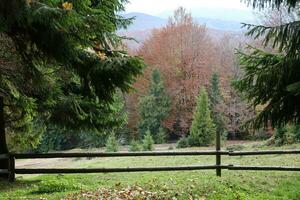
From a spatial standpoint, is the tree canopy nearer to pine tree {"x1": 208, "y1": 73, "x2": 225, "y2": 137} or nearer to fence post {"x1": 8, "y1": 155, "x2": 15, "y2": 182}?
fence post {"x1": 8, "y1": 155, "x2": 15, "y2": 182}

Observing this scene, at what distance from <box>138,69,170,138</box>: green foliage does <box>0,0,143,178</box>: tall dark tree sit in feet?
81.0

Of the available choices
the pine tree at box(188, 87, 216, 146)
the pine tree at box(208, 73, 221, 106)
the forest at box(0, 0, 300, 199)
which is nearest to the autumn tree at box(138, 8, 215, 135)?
the pine tree at box(208, 73, 221, 106)

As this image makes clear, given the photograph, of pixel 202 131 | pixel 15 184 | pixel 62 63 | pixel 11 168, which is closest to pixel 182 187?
pixel 15 184

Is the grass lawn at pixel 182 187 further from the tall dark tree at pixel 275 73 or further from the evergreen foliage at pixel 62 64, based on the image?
the evergreen foliage at pixel 62 64

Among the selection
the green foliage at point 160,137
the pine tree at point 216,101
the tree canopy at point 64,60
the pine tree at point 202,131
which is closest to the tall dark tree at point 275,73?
the tree canopy at point 64,60

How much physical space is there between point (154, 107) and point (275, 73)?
28663mm

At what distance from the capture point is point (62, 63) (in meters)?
5.24

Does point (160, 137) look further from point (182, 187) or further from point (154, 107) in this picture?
Result: point (182, 187)

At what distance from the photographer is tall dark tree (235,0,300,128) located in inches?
321

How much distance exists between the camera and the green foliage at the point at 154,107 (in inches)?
1460

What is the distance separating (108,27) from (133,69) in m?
2.74

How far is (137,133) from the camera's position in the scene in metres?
39.5

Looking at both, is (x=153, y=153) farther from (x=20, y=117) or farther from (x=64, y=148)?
(x=64, y=148)

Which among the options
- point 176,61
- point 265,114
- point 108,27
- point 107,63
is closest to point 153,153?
point 265,114
